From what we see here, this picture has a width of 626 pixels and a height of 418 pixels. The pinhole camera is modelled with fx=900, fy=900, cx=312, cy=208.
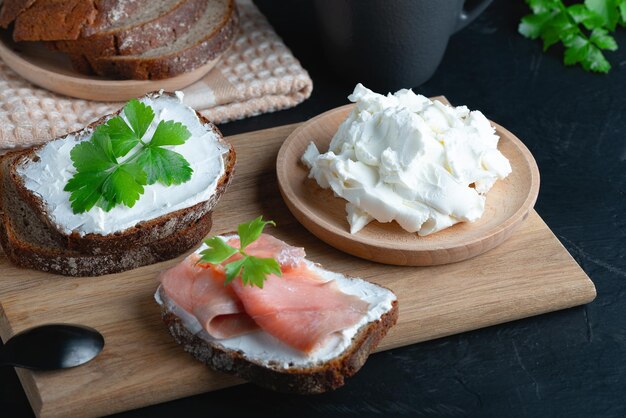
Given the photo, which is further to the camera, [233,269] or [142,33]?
[142,33]

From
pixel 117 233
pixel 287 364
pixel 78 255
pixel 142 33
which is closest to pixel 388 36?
pixel 142 33

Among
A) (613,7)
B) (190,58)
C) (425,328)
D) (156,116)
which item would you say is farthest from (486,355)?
(613,7)

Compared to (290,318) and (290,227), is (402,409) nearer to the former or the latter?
(290,318)

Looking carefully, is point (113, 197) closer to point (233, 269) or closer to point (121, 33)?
point (233, 269)

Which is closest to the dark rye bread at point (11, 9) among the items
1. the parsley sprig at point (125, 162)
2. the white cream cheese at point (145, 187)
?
the white cream cheese at point (145, 187)

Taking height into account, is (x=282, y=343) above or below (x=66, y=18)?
below
